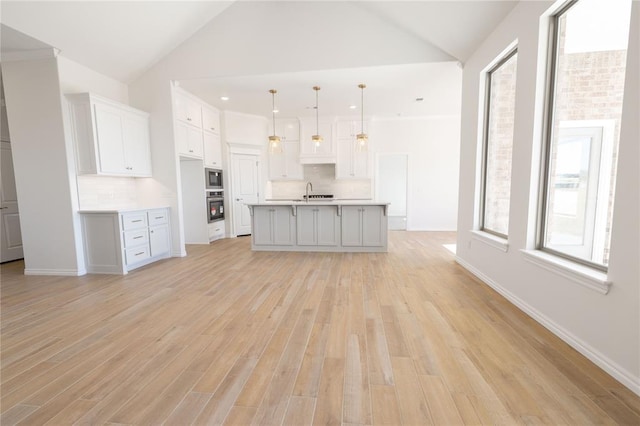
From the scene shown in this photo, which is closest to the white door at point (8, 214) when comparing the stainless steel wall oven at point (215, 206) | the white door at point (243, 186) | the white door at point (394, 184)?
the stainless steel wall oven at point (215, 206)

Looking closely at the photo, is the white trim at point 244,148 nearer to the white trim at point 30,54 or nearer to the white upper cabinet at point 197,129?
the white upper cabinet at point 197,129

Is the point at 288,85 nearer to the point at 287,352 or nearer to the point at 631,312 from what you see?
the point at 287,352

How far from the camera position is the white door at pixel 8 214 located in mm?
4656

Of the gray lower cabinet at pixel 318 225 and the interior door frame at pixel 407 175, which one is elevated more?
the interior door frame at pixel 407 175

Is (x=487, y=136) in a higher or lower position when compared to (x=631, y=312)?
higher

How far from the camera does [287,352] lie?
6.28 ft

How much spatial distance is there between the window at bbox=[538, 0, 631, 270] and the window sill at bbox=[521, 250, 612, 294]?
7 centimetres

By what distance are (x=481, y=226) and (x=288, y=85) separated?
3.79m

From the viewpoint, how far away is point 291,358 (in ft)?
6.05

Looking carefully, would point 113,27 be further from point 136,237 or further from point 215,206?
point 215,206

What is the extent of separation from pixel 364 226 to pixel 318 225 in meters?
0.83

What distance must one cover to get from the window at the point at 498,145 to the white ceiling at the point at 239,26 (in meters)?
0.54

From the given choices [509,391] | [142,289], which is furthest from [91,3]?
[509,391]

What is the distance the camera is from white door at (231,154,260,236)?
6547mm
